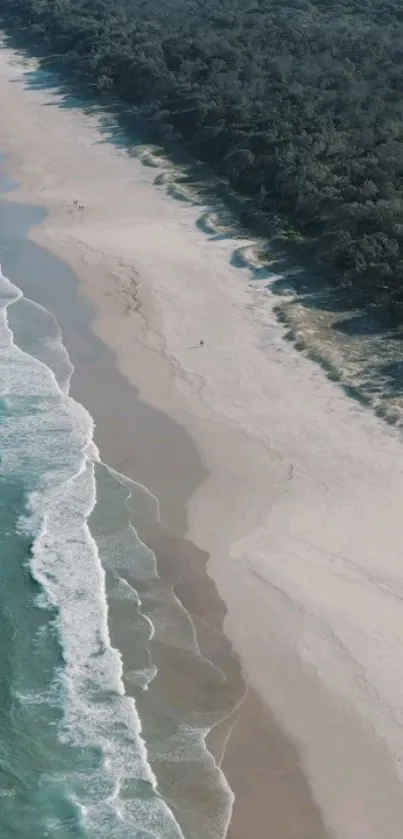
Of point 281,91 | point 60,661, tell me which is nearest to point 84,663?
point 60,661

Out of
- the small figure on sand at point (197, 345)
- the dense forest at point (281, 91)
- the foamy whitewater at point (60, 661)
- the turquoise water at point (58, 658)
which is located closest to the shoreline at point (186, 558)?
the foamy whitewater at point (60, 661)

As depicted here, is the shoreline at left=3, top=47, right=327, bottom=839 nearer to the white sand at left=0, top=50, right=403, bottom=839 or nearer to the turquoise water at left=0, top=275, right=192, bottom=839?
the white sand at left=0, top=50, right=403, bottom=839

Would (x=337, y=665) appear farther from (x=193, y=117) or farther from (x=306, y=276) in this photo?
(x=193, y=117)

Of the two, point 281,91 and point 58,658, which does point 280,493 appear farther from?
point 281,91

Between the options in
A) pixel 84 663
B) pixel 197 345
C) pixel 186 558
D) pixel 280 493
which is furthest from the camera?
pixel 197 345

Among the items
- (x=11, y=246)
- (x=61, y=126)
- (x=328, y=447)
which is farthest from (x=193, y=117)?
(x=328, y=447)

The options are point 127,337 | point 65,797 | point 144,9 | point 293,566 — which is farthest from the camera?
point 144,9

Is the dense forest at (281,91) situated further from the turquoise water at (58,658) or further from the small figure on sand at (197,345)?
the turquoise water at (58,658)
